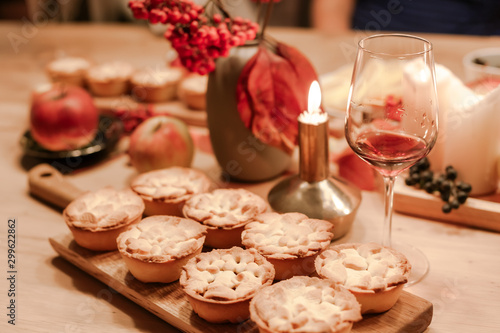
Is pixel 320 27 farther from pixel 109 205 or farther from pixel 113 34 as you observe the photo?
pixel 109 205

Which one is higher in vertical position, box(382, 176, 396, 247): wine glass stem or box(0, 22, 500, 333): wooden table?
box(382, 176, 396, 247): wine glass stem

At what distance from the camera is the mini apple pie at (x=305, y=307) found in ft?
2.49

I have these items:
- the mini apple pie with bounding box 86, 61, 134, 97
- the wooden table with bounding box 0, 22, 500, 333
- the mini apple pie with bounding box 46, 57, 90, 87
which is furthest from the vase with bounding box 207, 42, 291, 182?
the mini apple pie with bounding box 46, 57, 90, 87

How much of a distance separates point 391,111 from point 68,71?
4.00 feet

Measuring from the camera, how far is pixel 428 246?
108 centimetres

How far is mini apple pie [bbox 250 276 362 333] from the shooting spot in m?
0.76

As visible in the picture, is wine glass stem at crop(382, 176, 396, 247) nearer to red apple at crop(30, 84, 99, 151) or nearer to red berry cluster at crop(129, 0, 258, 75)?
red berry cluster at crop(129, 0, 258, 75)

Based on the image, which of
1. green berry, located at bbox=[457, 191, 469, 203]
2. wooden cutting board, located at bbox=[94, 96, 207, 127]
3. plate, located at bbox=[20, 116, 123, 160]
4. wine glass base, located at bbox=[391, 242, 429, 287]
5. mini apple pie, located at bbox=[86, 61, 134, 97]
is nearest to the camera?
wine glass base, located at bbox=[391, 242, 429, 287]

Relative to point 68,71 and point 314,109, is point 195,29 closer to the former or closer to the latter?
point 314,109

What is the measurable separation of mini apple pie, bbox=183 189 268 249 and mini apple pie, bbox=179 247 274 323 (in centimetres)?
8

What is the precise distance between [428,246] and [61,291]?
64 centimetres

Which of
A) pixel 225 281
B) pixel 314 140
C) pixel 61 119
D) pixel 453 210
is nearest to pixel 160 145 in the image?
pixel 61 119

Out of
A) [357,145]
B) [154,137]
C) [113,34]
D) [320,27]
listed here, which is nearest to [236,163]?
[154,137]

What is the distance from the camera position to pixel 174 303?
906 mm
